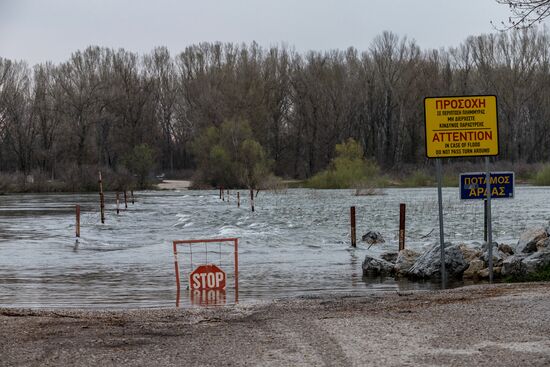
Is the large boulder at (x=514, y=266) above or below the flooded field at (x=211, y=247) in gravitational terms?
above

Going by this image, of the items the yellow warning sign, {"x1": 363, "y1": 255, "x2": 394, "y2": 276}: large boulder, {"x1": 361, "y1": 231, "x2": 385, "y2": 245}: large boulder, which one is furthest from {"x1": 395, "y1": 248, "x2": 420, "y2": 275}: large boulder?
{"x1": 361, "y1": 231, "x2": 385, "y2": 245}: large boulder

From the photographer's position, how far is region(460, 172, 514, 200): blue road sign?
53.3ft

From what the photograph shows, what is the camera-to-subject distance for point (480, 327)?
10375mm

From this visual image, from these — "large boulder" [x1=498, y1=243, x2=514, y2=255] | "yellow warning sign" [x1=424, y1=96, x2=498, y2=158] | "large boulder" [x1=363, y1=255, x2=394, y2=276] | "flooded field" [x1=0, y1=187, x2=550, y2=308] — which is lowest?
"flooded field" [x1=0, y1=187, x2=550, y2=308]

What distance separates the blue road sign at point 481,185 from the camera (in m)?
16.2

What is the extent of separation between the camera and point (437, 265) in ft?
63.4

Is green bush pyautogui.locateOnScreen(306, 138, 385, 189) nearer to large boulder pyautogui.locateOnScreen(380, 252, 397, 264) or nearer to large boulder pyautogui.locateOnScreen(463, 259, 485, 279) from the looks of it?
large boulder pyautogui.locateOnScreen(380, 252, 397, 264)

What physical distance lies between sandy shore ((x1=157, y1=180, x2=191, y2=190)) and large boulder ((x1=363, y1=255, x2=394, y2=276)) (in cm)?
8640

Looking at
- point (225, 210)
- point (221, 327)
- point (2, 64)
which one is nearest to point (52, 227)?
point (225, 210)

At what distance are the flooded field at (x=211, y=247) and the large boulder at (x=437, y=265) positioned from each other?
75 cm

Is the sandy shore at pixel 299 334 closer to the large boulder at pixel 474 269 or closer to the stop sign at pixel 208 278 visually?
the stop sign at pixel 208 278

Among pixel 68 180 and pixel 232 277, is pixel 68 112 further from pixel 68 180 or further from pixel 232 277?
pixel 232 277

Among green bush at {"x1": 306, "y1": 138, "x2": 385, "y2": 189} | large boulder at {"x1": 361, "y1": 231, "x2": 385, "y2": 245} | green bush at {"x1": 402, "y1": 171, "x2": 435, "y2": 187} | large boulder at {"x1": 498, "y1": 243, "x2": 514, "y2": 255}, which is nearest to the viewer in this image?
large boulder at {"x1": 498, "y1": 243, "x2": 514, "y2": 255}

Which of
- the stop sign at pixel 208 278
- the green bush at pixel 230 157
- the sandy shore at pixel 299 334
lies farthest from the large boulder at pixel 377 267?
the green bush at pixel 230 157
